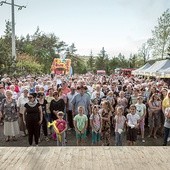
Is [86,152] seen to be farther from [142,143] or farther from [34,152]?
[142,143]

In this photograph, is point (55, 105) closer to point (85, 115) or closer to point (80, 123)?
point (85, 115)

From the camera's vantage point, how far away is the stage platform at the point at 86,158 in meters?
5.89

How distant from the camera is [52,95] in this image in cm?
994

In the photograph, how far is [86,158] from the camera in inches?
251

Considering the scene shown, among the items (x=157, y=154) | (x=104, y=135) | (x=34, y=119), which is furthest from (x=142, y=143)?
(x=34, y=119)

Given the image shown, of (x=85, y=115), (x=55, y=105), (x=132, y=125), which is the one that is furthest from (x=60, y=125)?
(x=132, y=125)

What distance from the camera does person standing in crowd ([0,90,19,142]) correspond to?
9.26 meters

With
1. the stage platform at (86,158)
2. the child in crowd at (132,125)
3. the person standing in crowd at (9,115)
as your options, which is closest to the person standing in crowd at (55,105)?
the person standing in crowd at (9,115)

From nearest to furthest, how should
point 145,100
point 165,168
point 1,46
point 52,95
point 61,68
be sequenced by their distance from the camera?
point 165,168
point 52,95
point 145,100
point 1,46
point 61,68

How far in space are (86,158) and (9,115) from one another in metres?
3.81

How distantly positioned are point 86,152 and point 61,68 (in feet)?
100

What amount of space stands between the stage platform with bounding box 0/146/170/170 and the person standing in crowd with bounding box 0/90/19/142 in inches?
95.4

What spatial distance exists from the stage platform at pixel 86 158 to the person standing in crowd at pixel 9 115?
242cm

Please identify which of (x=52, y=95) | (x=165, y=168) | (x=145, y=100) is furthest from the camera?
(x=145, y=100)
